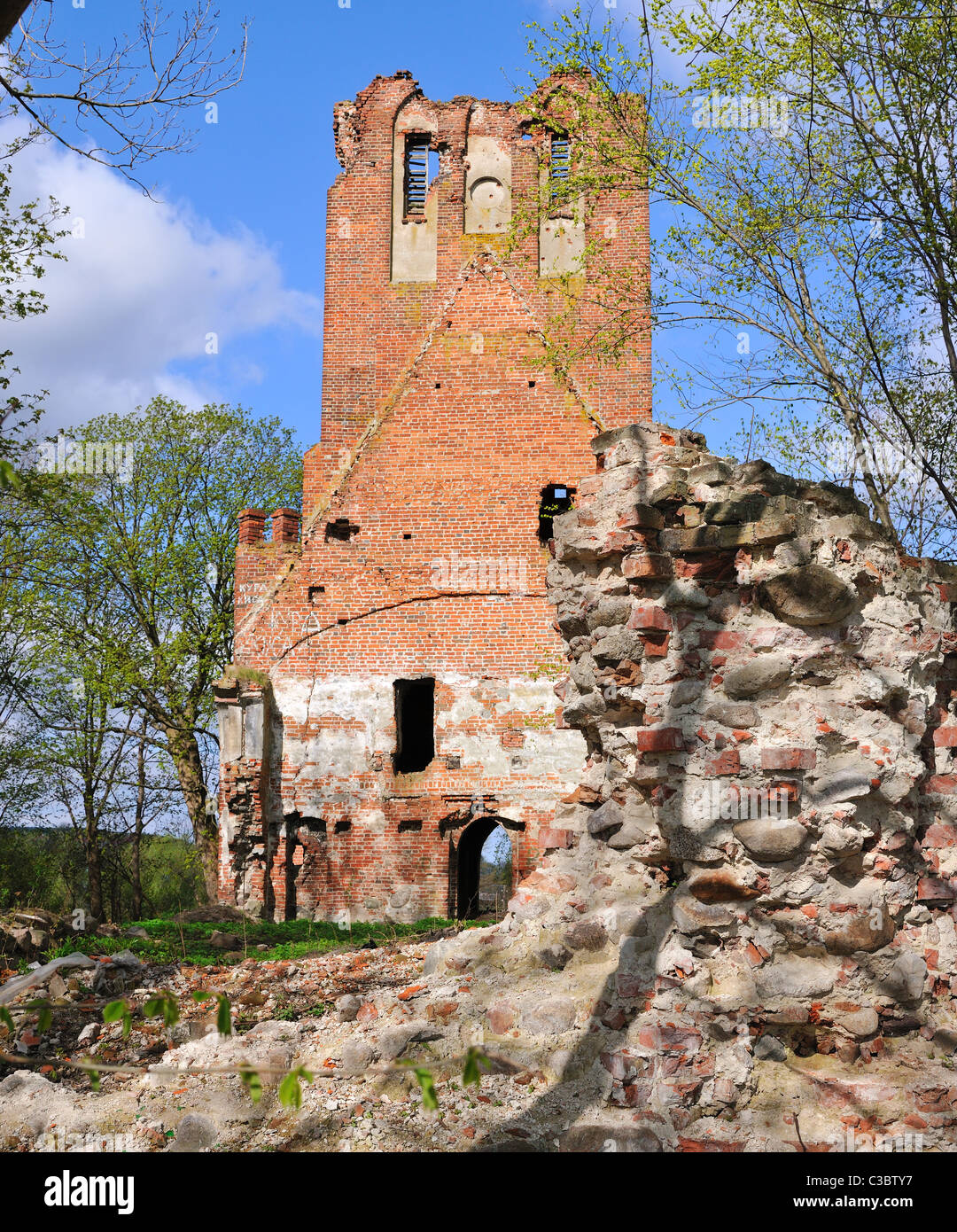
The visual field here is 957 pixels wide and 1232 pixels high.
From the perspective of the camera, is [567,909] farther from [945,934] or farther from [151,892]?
[151,892]

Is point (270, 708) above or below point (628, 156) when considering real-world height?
below

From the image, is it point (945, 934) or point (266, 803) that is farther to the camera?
point (266, 803)

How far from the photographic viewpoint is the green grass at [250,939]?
9773mm

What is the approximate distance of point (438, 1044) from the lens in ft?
16.1

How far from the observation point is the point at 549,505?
15219 mm

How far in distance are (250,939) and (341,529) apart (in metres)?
6.20

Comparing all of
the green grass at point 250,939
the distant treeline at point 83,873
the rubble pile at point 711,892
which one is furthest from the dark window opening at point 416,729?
the rubble pile at point 711,892

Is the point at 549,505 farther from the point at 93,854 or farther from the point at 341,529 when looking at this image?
the point at 93,854

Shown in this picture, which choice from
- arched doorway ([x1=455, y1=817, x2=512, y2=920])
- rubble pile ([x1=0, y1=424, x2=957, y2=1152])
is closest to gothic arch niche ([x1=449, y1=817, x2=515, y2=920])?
arched doorway ([x1=455, y1=817, x2=512, y2=920])

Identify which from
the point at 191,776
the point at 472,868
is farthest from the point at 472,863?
the point at 191,776

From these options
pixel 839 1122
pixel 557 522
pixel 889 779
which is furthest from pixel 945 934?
pixel 557 522

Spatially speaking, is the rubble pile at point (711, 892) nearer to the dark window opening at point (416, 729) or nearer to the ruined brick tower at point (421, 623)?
the ruined brick tower at point (421, 623)

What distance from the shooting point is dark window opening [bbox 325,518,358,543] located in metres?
14.9

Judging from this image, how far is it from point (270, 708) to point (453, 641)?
9.11 ft
